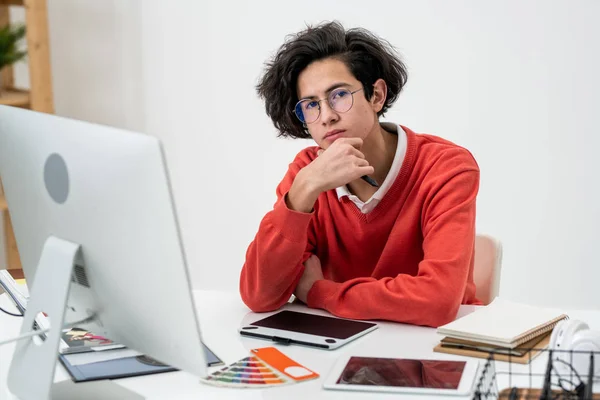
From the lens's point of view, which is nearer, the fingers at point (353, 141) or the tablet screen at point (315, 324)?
the tablet screen at point (315, 324)

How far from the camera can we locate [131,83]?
12.4 feet

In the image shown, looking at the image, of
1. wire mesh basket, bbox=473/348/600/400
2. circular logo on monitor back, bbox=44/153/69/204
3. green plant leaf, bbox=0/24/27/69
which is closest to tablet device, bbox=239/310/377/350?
wire mesh basket, bbox=473/348/600/400

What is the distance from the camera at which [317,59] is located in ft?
6.74

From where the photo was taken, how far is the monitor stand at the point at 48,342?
1.26m

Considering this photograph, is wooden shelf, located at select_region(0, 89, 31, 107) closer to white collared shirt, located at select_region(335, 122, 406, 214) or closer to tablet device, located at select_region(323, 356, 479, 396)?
white collared shirt, located at select_region(335, 122, 406, 214)

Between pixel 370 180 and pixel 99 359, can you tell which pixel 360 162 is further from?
pixel 99 359

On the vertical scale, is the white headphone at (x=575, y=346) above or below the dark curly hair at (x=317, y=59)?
below

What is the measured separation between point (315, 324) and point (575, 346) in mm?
543

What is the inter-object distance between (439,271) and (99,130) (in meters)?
0.84

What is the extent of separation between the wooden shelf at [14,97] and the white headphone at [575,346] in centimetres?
244

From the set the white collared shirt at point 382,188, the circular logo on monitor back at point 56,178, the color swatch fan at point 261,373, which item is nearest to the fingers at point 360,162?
the white collared shirt at point 382,188

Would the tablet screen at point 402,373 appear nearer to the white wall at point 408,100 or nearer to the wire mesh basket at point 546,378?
the wire mesh basket at point 546,378

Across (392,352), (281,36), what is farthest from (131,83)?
(392,352)

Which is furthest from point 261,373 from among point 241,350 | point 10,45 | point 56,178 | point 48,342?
point 10,45
